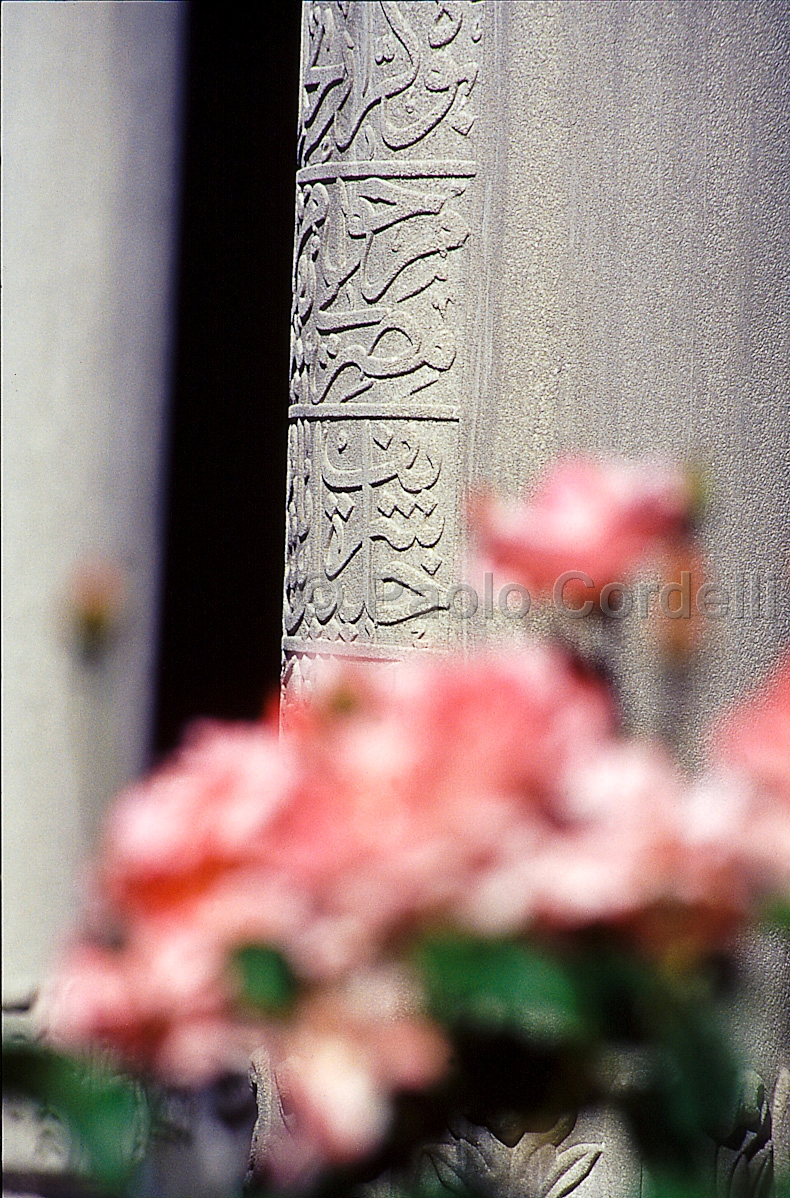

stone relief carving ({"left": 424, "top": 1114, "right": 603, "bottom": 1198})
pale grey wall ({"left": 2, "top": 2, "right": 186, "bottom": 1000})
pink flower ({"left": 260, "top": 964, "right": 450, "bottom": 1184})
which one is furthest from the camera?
pale grey wall ({"left": 2, "top": 2, "right": 186, "bottom": 1000})

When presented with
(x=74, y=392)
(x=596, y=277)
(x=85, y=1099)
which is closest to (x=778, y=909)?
(x=85, y=1099)

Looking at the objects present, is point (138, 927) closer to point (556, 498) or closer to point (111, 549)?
point (556, 498)

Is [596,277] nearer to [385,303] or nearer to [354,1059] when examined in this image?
[385,303]

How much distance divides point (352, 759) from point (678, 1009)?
105 mm

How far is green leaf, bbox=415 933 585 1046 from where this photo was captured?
1.00 ft

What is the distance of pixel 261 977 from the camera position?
0.30 meters

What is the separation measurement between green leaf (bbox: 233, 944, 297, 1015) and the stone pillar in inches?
34.1

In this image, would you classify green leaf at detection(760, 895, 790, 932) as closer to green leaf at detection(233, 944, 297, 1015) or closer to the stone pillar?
green leaf at detection(233, 944, 297, 1015)

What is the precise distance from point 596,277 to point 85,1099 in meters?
0.93

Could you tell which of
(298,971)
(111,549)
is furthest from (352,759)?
(111,549)

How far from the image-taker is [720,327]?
3.74 feet

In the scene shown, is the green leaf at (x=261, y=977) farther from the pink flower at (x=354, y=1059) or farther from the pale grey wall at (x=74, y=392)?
the pale grey wall at (x=74, y=392)

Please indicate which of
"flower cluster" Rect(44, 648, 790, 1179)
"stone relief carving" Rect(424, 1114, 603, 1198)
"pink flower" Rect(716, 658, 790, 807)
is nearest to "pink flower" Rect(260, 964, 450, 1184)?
"flower cluster" Rect(44, 648, 790, 1179)

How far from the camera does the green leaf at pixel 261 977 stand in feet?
0.98
